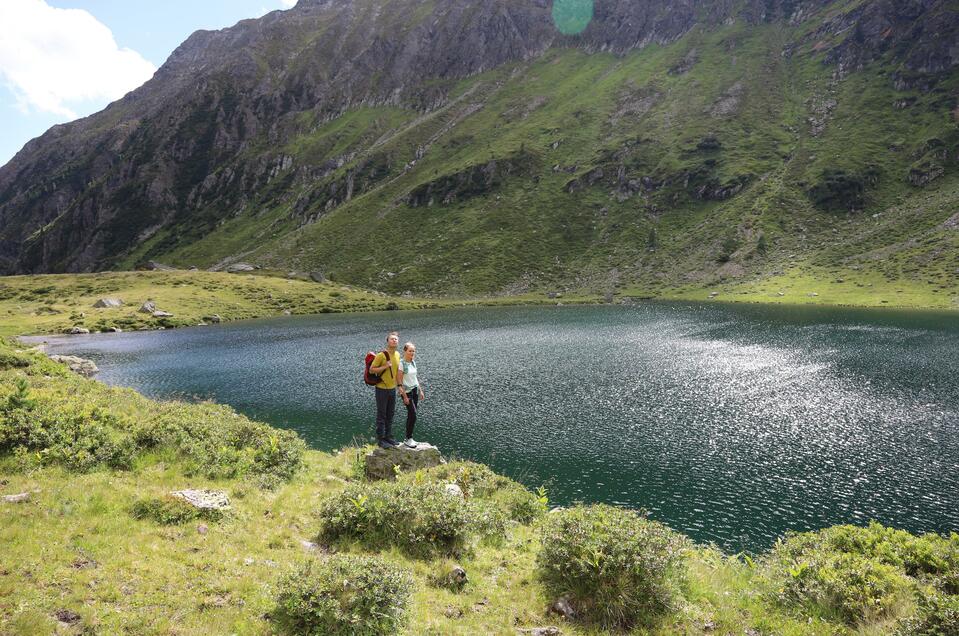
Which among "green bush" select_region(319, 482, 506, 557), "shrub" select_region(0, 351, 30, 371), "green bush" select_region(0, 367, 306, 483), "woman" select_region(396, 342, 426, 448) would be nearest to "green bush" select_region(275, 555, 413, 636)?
"green bush" select_region(319, 482, 506, 557)

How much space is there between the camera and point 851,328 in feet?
275

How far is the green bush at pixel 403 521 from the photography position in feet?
47.6

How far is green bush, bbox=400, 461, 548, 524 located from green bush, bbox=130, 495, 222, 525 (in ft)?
22.4

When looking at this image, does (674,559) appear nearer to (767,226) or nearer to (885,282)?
(885,282)

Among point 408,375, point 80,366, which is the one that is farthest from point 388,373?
point 80,366

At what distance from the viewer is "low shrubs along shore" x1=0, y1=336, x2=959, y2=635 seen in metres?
9.84

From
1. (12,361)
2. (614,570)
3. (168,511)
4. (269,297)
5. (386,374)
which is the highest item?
(269,297)

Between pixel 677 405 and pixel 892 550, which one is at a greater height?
pixel 892 550

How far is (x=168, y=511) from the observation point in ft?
46.4

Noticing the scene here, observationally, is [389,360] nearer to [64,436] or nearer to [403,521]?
[403,521]

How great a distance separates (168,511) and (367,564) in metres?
7.44

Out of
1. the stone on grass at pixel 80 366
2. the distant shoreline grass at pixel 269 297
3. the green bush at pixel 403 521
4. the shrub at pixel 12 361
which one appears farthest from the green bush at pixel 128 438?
the distant shoreline grass at pixel 269 297

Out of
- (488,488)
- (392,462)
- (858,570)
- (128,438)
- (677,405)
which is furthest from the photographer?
(677,405)

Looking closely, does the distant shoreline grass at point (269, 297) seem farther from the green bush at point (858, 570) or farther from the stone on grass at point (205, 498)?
the stone on grass at point (205, 498)
